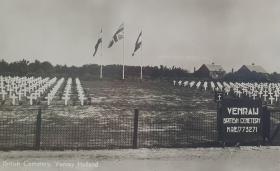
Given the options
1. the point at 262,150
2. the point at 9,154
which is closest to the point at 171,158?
the point at 262,150

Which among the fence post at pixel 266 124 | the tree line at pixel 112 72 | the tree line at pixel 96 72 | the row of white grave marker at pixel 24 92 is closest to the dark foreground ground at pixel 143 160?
the fence post at pixel 266 124

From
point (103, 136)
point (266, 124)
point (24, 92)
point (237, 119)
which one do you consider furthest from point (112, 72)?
point (237, 119)

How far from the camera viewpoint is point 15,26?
31.0ft

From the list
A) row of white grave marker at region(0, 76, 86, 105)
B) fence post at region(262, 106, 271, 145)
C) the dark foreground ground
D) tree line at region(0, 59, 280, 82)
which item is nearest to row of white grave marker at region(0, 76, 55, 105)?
row of white grave marker at region(0, 76, 86, 105)

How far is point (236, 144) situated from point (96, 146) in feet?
9.32

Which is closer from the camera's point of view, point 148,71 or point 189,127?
point 189,127

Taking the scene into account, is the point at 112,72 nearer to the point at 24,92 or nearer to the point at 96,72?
the point at 96,72

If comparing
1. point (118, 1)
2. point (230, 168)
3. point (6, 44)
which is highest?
point (118, 1)

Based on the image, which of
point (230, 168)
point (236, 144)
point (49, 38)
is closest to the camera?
point (230, 168)

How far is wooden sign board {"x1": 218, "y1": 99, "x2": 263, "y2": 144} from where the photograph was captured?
324 inches

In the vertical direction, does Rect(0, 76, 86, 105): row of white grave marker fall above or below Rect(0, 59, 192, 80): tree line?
below

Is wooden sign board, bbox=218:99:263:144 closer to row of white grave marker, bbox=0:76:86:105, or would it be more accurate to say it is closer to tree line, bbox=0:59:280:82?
row of white grave marker, bbox=0:76:86:105

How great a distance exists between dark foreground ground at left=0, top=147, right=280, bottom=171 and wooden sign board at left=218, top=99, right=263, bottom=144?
0.48 metres

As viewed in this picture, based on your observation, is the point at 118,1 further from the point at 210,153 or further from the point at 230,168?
the point at 230,168
